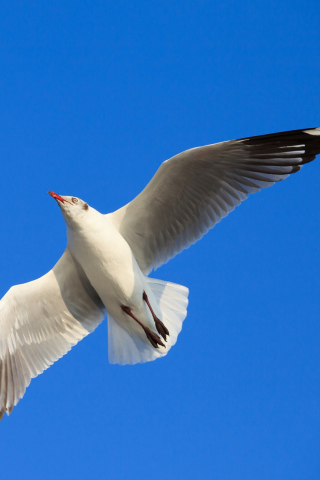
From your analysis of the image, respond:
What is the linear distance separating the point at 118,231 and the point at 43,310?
1.09m

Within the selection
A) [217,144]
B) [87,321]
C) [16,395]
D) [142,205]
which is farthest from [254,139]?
[16,395]

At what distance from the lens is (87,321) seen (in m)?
6.48

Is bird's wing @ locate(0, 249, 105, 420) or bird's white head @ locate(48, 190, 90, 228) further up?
bird's white head @ locate(48, 190, 90, 228)

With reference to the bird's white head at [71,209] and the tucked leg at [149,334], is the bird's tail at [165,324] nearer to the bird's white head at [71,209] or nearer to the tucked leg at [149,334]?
the tucked leg at [149,334]

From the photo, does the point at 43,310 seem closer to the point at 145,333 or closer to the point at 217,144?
the point at 145,333

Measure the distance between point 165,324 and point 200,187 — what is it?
55.0 inches

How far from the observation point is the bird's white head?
18.5 feet

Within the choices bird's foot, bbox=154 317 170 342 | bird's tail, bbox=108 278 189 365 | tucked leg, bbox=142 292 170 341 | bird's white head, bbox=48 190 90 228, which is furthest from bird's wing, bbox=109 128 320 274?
bird's foot, bbox=154 317 170 342

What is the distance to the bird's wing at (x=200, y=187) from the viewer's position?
5.52m

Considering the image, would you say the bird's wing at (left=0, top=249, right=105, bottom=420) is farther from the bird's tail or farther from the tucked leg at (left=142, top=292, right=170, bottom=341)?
the tucked leg at (left=142, top=292, right=170, bottom=341)

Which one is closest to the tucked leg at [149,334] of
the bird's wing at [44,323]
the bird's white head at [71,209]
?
the bird's wing at [44,323]

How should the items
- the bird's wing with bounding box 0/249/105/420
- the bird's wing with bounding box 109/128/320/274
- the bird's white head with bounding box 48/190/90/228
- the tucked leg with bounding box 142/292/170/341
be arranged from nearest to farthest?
the bird's wing with bounding box 109/128/320/274 < the bird's white head with bounding box 48/190/90/228 < the tucked leg with bounding box 142/292/170/341 < the bird's wing with bounding box 0/249/105/420

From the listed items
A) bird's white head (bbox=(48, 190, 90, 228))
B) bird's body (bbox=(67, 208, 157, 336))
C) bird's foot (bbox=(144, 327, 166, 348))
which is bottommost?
bird's foot (bbox=(144, 327, 166, 348))

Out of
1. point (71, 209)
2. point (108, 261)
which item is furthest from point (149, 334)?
point (71, 209)
